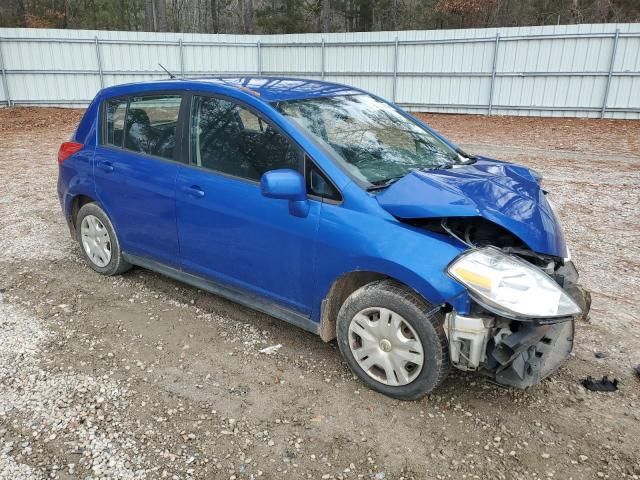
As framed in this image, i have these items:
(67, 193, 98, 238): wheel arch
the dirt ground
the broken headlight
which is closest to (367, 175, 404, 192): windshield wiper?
the broken headlight

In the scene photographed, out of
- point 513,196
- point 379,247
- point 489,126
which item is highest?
point 513,196

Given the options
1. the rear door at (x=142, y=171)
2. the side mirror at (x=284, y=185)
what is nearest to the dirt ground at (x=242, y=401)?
the rear door at (x=142, y=171)

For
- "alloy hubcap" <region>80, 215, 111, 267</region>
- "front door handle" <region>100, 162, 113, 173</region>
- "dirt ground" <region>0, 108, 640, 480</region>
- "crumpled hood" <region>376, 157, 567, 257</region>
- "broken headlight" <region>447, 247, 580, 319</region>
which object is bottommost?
"dirt ground" <region>0, 108, 640, 480</region>

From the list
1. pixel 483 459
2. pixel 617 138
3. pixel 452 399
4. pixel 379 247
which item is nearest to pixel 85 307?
pixel 379 247

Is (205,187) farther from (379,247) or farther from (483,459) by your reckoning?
(483,459)

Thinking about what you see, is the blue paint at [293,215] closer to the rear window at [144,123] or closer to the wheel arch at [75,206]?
the rear window at [144,123]

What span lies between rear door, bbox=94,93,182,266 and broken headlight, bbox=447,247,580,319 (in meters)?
2.21

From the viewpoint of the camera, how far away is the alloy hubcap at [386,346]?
2914 mm

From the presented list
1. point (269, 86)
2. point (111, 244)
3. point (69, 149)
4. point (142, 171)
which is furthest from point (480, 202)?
point (69, 149)

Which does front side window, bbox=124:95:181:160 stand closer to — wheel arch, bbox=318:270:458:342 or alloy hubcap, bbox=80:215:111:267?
alloy hubcap, bbox=80:215:111:267

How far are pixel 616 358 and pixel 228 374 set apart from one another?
2551mm

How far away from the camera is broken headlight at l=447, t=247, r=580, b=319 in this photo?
8.58 feet

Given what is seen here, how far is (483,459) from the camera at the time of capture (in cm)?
263

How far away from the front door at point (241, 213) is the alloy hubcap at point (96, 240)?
1120 mm
